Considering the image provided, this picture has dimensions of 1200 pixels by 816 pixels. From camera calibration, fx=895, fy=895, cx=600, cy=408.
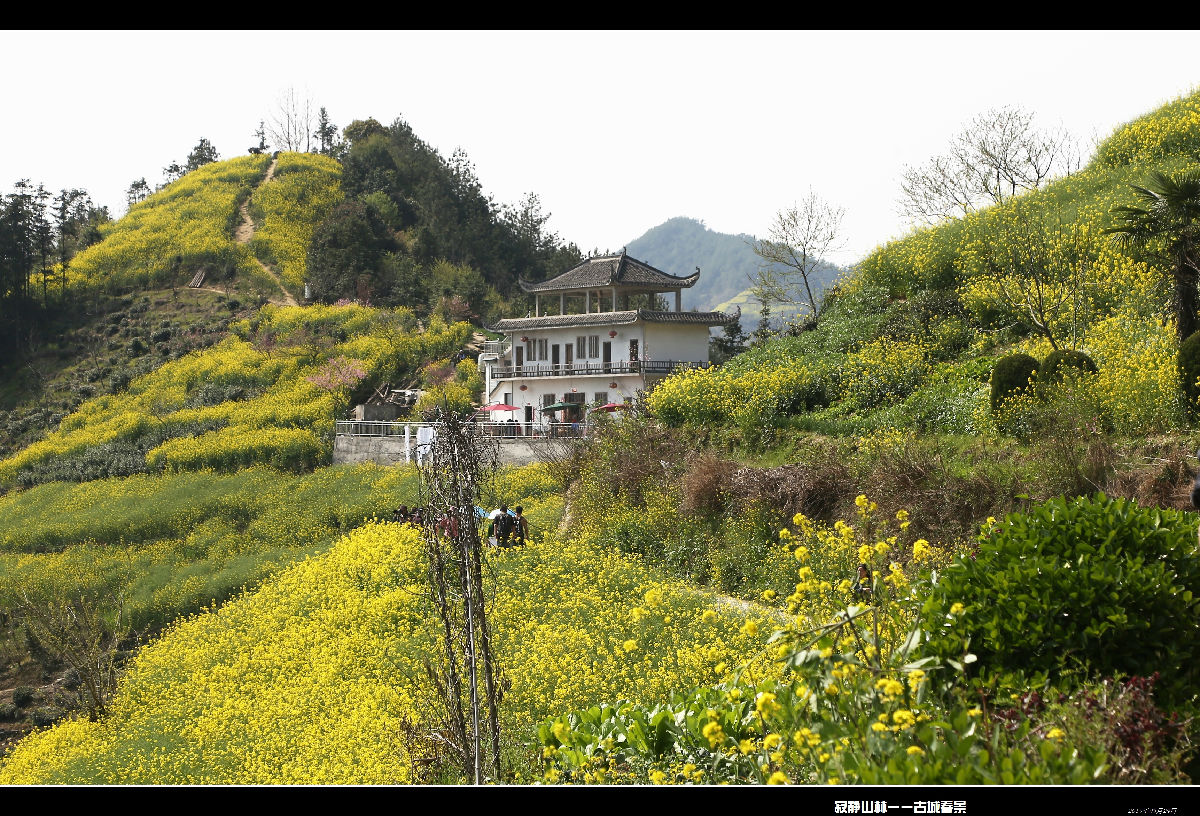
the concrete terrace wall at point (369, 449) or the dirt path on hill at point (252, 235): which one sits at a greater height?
the dirt path on hill at point (252, 235)

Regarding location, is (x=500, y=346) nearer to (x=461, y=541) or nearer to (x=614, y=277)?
(x=614, y=277)

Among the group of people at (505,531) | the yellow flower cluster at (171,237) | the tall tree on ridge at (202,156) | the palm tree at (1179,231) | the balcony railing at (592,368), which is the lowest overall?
the group of people at (505,531)

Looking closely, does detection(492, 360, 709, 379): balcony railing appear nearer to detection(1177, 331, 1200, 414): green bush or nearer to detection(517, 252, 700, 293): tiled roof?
detection(517, 252, 700, 293): tiled roof

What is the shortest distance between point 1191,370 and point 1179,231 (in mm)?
2488

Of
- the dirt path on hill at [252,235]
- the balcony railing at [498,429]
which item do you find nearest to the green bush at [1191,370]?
the balcony railing at [498,429]

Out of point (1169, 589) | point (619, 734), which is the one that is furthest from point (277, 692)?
point (1169, 589)

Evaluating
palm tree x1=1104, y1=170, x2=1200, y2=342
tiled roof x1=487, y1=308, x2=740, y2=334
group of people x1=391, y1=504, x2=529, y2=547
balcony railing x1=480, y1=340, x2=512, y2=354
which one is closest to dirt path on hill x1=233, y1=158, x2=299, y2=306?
balcony railing x1=480, y1=340, x2=512, y2=354

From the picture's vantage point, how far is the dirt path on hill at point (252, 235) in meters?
54.3

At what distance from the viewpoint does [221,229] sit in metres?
60.2

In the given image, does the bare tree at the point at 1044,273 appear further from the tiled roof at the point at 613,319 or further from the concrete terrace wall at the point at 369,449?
the tiled roof at the point at 613,319

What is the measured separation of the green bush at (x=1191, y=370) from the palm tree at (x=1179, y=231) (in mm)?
780

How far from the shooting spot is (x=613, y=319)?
3659 centimetres

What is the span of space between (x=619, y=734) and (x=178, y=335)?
49.5 meters
